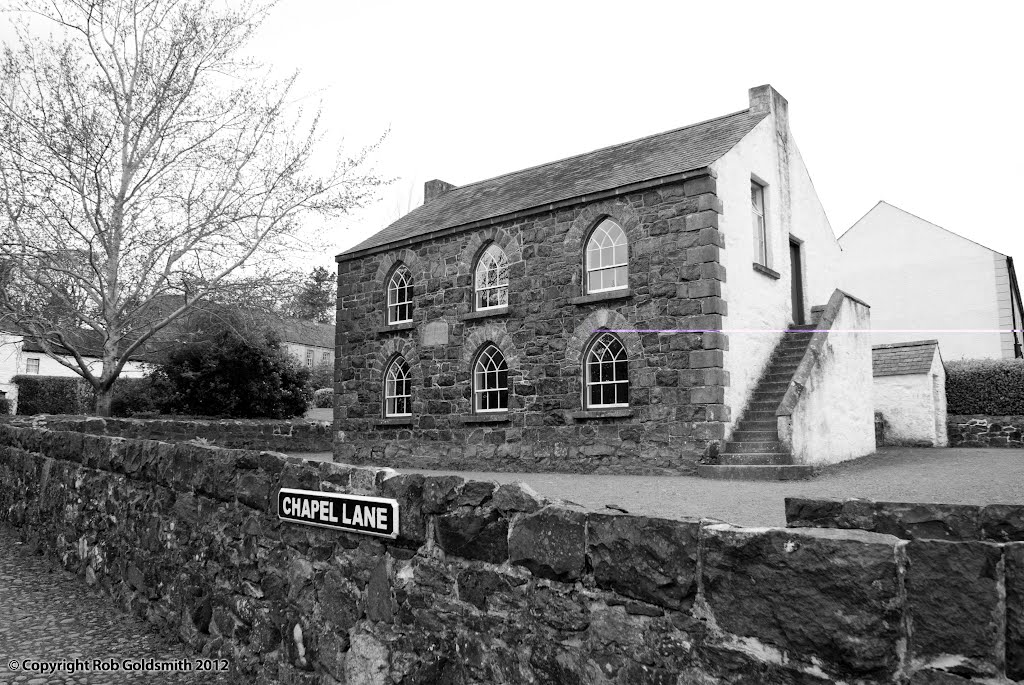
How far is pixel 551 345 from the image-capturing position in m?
15.1

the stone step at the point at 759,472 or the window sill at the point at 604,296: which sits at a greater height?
the window sill at the point at 604,296

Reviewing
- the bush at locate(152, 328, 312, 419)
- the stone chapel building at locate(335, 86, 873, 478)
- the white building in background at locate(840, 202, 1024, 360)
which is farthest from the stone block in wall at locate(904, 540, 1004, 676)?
the white building in background at locate(840, 202, 1024, 360)

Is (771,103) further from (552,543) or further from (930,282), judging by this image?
(930,282)

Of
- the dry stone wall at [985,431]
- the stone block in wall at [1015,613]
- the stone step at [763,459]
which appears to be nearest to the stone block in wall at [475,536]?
the stone block in wall at [1015,613]

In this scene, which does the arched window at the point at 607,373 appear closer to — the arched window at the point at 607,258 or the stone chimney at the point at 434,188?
the arched window at the point at 607,258

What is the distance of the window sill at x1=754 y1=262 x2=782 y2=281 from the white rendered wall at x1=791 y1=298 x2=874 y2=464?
1500 millimetres

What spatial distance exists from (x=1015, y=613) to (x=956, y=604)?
0.13m

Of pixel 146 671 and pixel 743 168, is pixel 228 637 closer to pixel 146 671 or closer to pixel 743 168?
pixel 146 671

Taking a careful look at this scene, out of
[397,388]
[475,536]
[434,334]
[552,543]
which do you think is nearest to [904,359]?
[434,334]

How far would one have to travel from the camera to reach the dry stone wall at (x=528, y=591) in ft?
6.99

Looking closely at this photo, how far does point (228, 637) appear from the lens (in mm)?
5117

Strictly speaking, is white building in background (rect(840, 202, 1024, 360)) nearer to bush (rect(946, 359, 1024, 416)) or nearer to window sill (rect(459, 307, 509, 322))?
bush (rect(946, 359, 1024, 416))

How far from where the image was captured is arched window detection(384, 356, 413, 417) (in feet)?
61.0

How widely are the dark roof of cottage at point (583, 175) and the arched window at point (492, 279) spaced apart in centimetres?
86
